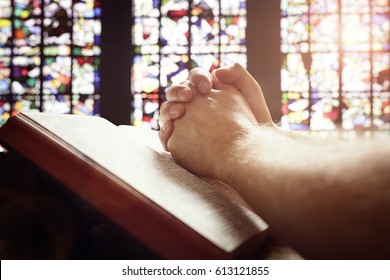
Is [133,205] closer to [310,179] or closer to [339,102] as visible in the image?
[310,179]

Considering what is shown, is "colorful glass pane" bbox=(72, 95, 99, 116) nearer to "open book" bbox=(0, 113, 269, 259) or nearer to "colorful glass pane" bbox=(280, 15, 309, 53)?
"colorful glass pane" bbox=(280, 15, 309, 53)

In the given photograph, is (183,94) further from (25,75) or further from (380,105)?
(25,75)

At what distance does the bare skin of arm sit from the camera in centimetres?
35

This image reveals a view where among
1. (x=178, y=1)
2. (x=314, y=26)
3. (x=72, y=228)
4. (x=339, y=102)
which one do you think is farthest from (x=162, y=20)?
(x=72, y=228)

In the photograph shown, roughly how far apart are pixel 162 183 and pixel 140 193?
0.26 ft

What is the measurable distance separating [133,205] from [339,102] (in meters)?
3.37

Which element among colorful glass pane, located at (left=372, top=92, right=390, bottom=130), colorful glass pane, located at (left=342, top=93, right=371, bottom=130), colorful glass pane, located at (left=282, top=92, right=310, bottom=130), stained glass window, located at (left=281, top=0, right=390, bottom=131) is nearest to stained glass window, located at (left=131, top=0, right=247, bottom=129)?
stained glass window, located at (left=281, top=0, right=390, bottom=131)

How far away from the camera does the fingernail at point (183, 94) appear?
87 cm

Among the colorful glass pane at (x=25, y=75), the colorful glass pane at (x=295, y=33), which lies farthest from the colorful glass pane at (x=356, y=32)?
the colorful glass pane at (x=25, y=75)

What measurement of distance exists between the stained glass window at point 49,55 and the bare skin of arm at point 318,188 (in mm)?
3251

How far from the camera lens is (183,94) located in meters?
0.87

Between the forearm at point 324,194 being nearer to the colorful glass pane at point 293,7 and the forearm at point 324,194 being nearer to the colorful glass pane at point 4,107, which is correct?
the colorful glass pane at point 293,7

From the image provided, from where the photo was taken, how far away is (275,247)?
563mm

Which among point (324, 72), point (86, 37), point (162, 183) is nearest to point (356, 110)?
point (324, 72)
